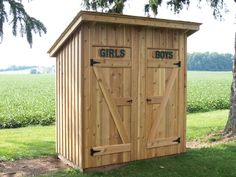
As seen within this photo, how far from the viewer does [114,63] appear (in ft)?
23.6

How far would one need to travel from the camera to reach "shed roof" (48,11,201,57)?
22.0 feet

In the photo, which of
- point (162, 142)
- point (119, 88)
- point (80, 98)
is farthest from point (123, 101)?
point (162, 142)

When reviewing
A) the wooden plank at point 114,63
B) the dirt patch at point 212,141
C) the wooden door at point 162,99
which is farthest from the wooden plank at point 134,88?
the dirt patch at point 212,141

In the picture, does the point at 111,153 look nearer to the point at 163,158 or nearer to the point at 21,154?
the point at 163,158

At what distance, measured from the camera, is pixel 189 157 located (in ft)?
26.5

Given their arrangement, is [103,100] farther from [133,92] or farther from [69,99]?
[69,99]

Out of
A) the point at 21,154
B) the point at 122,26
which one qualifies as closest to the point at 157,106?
the point at 122,26

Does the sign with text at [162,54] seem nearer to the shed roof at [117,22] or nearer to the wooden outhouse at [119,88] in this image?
the wooden outhouse at [119,88]

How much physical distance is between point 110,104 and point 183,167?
1.94 meters

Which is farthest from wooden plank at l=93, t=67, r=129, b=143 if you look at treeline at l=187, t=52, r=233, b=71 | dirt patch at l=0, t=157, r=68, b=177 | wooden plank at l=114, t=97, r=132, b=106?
treeline at l=187, t=52, r=233, b=71

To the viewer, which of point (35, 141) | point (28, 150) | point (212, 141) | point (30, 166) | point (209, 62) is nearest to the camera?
point (30, 166)

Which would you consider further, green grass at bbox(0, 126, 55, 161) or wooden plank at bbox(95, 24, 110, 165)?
green grass at bbox(0, 126, 55, 161)

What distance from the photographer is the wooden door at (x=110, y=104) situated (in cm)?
702

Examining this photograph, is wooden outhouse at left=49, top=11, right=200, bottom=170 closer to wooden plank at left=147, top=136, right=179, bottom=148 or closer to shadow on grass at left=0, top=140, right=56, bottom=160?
wooden plank at left=147, top=136, right=179, bottom=148
